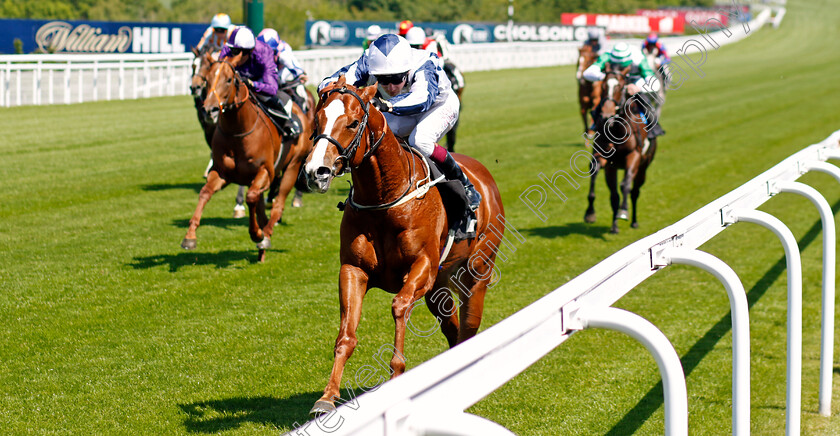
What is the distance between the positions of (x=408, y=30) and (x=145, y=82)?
1274 cm

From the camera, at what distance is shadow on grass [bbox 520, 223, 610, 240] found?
883 cm

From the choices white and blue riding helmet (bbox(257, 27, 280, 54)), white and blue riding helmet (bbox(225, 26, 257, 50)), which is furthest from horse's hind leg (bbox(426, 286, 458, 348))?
white and blue riding helmet (bbox(257, 27, 280, 54))

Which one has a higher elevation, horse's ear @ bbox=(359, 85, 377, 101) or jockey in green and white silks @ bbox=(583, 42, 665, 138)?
horse's ear @ bbox=(359, 85, 377, 101)

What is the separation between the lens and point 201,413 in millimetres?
4176

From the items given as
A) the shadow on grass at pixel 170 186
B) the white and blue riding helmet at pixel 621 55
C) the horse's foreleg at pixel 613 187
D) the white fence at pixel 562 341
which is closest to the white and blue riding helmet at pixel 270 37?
the shadow on grass at pixel 170 186

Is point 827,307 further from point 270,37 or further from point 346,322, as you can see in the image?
point 270,37

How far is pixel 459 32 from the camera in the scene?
35500 mm

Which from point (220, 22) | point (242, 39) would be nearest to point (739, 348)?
point (242, 39)

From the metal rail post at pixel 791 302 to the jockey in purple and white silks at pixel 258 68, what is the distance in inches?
187

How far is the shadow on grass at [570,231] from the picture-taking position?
29.0ft

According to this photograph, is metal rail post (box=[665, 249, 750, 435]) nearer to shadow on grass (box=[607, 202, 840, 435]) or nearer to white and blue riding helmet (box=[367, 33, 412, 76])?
shadow on grass (box=[607, 202, 840, 435])

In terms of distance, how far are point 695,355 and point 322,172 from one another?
298 cm

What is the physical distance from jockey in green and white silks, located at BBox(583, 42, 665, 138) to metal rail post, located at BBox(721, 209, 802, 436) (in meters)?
4.85

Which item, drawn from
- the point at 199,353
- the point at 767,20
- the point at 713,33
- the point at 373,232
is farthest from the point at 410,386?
the point at 767,20
